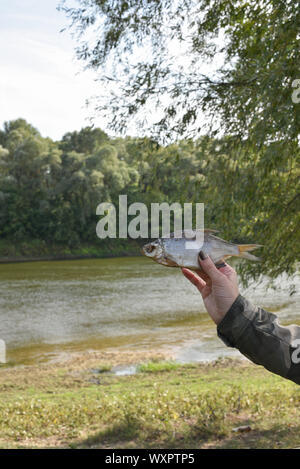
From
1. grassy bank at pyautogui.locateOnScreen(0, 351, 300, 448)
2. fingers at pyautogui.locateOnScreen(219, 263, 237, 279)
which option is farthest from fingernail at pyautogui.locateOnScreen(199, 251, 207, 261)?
grassy bank at pyautogui.locateOnScreen(0, 351, 300, 448)

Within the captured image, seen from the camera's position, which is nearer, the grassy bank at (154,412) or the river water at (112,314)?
the grassy bank at (154,412)

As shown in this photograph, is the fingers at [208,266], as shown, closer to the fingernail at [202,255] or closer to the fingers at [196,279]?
the fingernail at [202,255]

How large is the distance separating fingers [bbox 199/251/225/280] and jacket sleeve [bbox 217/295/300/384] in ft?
0.40

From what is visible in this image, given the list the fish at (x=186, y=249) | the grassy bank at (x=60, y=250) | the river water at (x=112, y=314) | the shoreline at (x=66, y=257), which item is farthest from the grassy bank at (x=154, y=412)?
the grassy bank at (x=60, y=250)

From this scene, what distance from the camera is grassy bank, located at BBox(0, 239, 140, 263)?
43.3 metres

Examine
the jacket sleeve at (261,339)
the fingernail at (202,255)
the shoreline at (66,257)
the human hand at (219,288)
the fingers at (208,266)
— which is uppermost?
the fingernail at (202,255)

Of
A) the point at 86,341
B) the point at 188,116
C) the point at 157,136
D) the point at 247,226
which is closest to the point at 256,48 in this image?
the point at 188,116

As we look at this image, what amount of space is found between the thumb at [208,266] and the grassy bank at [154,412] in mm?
4499

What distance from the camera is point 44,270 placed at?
32.8 meters

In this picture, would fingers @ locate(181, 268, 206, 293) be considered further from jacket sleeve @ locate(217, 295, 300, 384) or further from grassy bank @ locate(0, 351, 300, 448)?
grassy bank @ locate(0, 351, 300, 448)

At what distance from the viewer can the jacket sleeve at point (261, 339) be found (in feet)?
5.18

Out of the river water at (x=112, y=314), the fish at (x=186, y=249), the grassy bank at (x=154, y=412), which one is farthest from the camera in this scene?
the river water at (x=112, y=314)

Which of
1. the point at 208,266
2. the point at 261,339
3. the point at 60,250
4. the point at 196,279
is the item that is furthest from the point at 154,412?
the point at 60,250

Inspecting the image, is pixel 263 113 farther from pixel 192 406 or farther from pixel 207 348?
pixel 207 348
